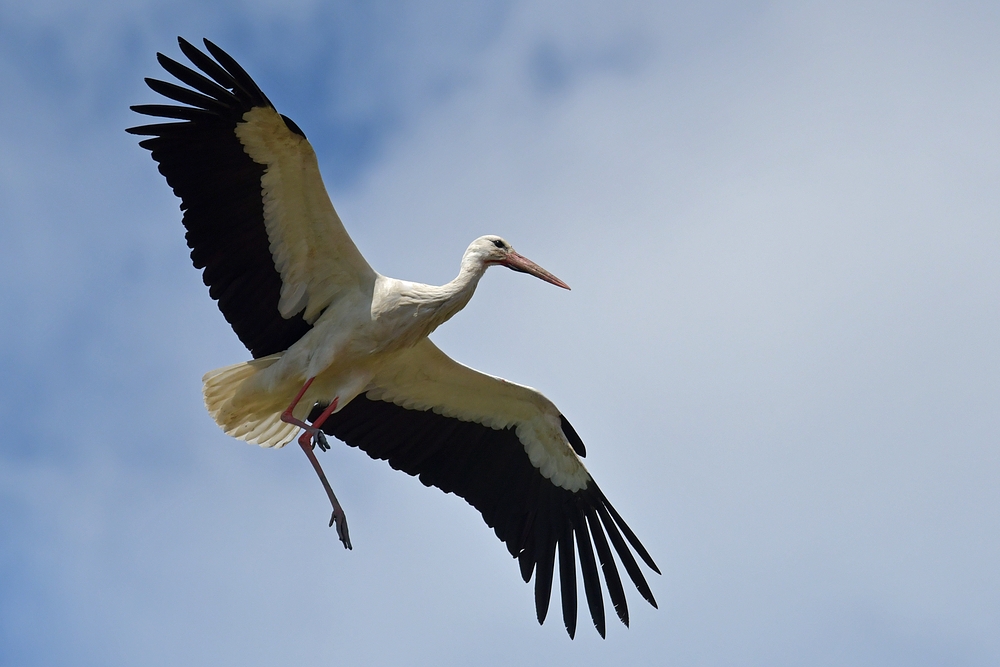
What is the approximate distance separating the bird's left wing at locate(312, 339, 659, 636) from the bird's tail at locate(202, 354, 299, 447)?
2.31 feet

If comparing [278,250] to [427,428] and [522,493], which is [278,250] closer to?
[427,428]

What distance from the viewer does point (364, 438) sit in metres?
10.8

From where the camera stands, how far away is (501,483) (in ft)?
35.8

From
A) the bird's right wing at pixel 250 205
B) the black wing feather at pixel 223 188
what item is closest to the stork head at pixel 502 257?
the bird's right wing at pixel 250 205

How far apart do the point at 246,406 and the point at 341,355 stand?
0.88 meters

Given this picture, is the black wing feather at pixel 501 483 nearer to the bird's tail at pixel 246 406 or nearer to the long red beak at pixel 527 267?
the bird's tail at pixel 246 406

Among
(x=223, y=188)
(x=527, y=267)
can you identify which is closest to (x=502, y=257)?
(x=527, y=267)

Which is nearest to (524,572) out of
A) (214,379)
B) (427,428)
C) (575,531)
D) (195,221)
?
(575,531)

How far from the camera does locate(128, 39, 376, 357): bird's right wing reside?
9.06m

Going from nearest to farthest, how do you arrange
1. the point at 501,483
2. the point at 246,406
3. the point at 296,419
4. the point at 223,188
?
the point at 223,188, the point at 296,419, the point at 246,406, the point at 501,483

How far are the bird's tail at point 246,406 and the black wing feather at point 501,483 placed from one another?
2.32 ft

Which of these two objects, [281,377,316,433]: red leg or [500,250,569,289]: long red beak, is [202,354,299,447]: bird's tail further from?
[500,250,569,289]: long red beak

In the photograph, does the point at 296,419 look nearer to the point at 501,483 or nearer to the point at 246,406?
the point at 246,406

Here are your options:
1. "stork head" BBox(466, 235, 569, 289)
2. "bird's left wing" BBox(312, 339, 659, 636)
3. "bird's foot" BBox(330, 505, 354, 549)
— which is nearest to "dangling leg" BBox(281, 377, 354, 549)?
"bird's foot" BBox(330, 505, 354, 549)
